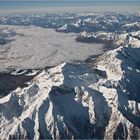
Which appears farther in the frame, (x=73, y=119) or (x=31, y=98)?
(x=31, y=98)

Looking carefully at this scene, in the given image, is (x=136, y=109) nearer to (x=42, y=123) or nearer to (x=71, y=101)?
(x=71, y=101)

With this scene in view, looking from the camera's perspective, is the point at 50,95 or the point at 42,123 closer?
the point at 42,123

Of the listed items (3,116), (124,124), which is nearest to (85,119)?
(124,124)

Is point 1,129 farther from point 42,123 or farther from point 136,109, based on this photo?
point 136,109

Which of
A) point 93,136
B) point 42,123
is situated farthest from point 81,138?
point 42,123

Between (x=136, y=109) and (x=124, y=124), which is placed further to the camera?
(x=136, y=109)

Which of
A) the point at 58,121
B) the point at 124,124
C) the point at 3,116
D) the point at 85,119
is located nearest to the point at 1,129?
the point at 3,116

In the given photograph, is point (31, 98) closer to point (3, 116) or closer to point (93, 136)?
point (3, 116)

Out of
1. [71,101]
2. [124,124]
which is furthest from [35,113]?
[124,124]
